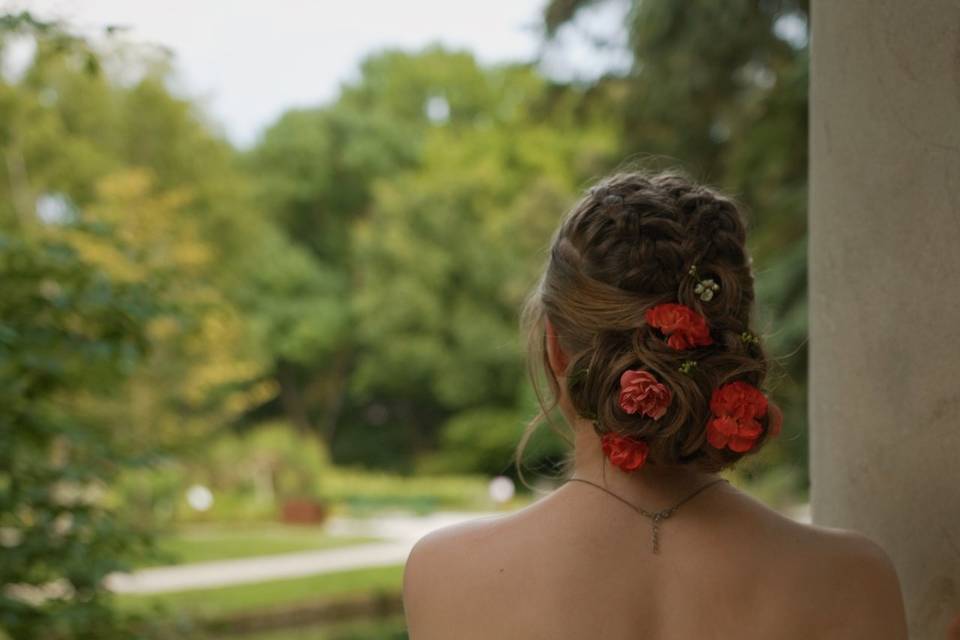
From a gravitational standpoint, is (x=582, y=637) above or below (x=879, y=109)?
below

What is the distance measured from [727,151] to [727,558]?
813 cm

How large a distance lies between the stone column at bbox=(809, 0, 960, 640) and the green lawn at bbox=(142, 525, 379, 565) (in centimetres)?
1647

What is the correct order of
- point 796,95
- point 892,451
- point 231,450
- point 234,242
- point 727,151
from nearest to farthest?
point 892,451, point 796,95, point 727,151, point 231,450, point 234,242

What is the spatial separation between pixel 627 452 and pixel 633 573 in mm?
140

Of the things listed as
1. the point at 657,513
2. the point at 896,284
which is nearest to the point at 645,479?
the point at 657,513

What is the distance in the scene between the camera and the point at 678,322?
4.67 ft

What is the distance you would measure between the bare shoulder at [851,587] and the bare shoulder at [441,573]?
38 centimetres

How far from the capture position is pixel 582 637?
55.6 inches

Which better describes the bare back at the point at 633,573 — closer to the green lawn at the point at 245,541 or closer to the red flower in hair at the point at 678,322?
the red flower in hair at the point at 678,322

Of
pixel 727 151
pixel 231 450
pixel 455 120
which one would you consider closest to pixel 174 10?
pixel 455 120

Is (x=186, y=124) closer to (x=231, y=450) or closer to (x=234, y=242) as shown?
(x=234, y=242)

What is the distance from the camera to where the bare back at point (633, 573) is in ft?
4.60

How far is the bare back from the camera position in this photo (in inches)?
55.2

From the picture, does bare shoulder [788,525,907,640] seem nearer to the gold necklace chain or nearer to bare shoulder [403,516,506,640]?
the gold necklace chain
